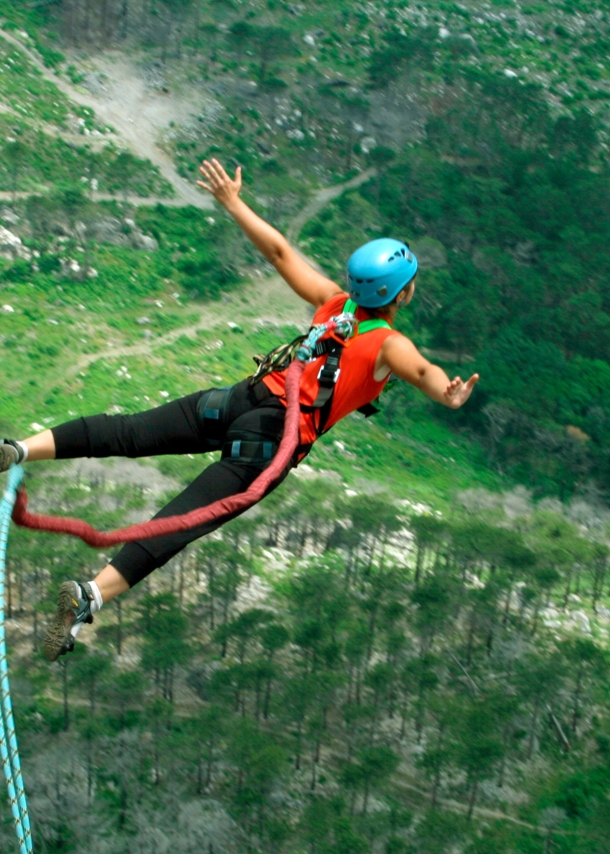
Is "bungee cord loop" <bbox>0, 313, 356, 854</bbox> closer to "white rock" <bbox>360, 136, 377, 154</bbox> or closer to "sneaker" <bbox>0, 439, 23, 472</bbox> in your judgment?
"sneaker" <bbox>0, 439, 23, 472</bbox>

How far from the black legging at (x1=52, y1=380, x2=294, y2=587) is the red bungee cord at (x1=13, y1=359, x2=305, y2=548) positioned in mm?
116

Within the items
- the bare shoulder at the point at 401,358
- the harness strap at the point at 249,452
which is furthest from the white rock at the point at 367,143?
the harness strap at the point at 249,452

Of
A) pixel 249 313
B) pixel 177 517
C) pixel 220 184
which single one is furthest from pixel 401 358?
pixel 249 313

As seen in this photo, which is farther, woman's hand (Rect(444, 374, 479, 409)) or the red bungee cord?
woman's hand (Rect(444, 374, 479, 409))

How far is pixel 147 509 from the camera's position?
28859 mm

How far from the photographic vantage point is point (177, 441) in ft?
16.2

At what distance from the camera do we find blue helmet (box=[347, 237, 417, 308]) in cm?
491

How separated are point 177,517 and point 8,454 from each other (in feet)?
2.59

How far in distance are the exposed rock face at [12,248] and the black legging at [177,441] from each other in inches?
1339

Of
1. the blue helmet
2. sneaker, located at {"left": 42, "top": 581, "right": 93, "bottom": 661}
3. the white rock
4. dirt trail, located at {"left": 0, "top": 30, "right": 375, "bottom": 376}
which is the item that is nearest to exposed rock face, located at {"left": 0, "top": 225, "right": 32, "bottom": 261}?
dirt trail, located at {"left": 0, "top": 30, "right": 375, "bottom": 376}

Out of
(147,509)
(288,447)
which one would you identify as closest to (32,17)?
(147,509)

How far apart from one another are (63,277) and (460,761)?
20.7 meters

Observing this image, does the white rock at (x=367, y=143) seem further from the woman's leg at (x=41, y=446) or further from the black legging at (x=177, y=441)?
the woman's leg at (x=41, y=446)

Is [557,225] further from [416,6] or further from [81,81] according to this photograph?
[81,81]
